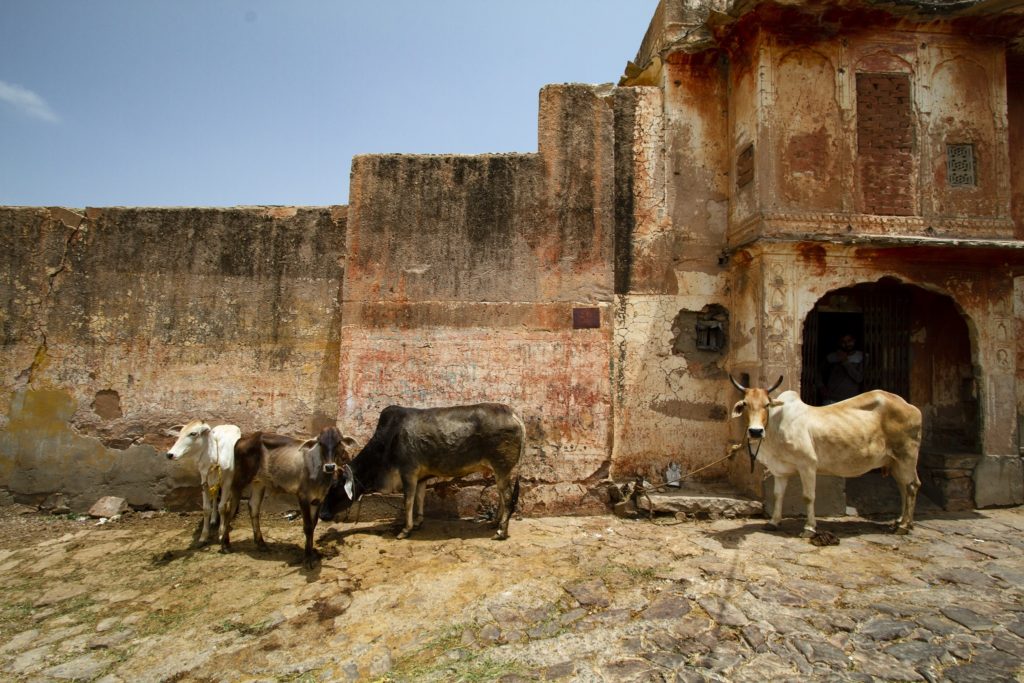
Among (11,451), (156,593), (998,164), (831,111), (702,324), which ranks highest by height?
(831,111)

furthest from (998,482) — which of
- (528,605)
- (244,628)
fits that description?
(244,628)

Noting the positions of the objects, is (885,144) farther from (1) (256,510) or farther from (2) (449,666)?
(1) (256,510)

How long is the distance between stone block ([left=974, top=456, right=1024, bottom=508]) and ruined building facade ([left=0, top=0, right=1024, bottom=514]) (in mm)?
31

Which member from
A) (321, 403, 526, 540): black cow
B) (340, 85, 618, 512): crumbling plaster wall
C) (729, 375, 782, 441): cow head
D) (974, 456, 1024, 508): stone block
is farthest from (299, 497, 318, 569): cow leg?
(974, 456, 1024, 508): stone block

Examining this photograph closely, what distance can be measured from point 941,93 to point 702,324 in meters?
4.23

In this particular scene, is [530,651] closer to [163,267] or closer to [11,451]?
[163,267]

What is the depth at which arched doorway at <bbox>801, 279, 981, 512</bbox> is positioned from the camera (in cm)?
809

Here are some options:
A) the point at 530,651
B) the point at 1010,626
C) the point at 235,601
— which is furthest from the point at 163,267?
the point at 1010,626

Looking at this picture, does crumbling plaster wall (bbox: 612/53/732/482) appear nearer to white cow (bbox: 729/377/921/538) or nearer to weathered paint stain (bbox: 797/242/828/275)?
weathered paint stain (bbox: 797/242/828/275)

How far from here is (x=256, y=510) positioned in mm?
6176

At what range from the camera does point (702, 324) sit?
303 inches

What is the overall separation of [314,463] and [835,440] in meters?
5.49

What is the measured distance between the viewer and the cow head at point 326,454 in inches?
216

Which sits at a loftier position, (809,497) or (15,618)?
(809,497)
